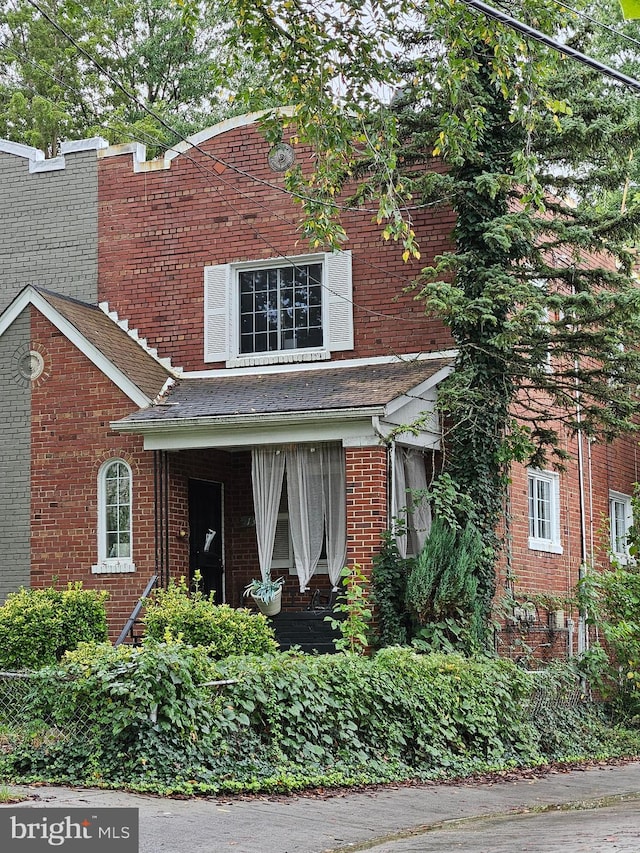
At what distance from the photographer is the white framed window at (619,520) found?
70.2 feet

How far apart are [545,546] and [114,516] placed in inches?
254

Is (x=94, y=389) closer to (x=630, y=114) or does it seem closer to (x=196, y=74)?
(x=630, y=114)

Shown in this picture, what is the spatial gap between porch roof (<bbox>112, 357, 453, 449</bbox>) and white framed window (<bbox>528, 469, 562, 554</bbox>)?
A: 323 centimetres

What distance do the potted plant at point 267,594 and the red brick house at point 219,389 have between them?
36cm

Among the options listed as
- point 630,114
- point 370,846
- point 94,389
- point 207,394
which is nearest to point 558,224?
point 630,114

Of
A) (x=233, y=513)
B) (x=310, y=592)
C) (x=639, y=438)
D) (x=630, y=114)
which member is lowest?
(x=310, y=592)

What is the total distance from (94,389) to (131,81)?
59.3 feet

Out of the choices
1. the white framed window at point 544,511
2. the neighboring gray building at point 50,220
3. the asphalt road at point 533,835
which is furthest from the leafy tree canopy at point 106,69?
the asphalt road at point 533,835

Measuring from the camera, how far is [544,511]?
18.8 m

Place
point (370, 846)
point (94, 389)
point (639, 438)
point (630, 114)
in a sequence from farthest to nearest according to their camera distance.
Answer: point (639, 438), point (94, 389), point (630, 114), point (370, 846)

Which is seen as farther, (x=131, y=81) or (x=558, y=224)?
(x=131, y=81)

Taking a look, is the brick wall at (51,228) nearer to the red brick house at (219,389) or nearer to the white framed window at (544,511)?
the red brick house at (219,389)

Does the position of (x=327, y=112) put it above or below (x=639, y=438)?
above

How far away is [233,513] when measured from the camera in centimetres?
1762
